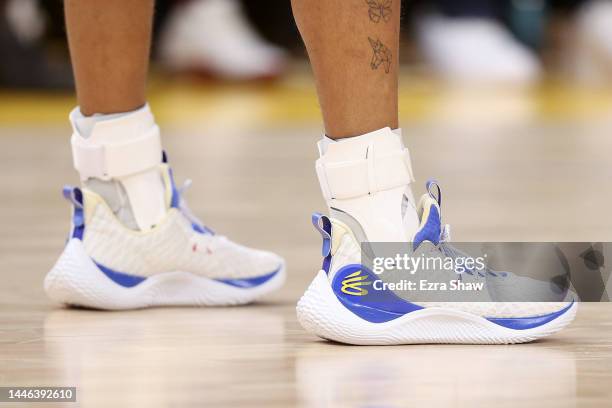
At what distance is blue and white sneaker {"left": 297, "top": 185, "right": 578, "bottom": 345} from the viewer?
84 cm

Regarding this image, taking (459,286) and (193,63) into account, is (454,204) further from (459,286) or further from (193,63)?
(193,63)

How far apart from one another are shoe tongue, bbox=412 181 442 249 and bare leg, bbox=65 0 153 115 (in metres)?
0.26

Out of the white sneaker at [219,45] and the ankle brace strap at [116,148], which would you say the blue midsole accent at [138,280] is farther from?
the white sneaker at [219,45]

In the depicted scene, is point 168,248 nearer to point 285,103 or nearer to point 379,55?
point 379,55

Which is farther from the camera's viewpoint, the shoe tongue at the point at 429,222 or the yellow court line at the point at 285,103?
the yellow court line at the point at 285,103

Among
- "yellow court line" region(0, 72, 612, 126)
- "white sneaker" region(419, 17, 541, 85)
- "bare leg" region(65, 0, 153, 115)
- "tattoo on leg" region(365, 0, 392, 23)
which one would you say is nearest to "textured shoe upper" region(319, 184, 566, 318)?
"tattoo on leg" region(365, 0, 392, 23)

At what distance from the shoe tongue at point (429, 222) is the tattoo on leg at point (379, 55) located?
8 cm

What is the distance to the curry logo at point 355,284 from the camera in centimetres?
85

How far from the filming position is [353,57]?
0.85m

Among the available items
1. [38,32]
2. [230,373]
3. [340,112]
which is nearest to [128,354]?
[230,373]

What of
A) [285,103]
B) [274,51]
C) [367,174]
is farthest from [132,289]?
[274,51]

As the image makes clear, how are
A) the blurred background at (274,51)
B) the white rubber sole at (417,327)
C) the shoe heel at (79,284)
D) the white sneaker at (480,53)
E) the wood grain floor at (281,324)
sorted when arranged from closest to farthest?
the wood grain floor at (281,324)
the white rubber sole at (417,327)
the shoe heel at (79,284)
the blurred background at (274,51)
the white sneaker at (480,53)

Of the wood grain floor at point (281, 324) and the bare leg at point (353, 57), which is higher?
the bare leg at point (353, 57)

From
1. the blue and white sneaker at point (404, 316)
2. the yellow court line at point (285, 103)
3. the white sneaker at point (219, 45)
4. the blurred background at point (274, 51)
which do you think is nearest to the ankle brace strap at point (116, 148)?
the blue and white sneaker at point (404, 316)
